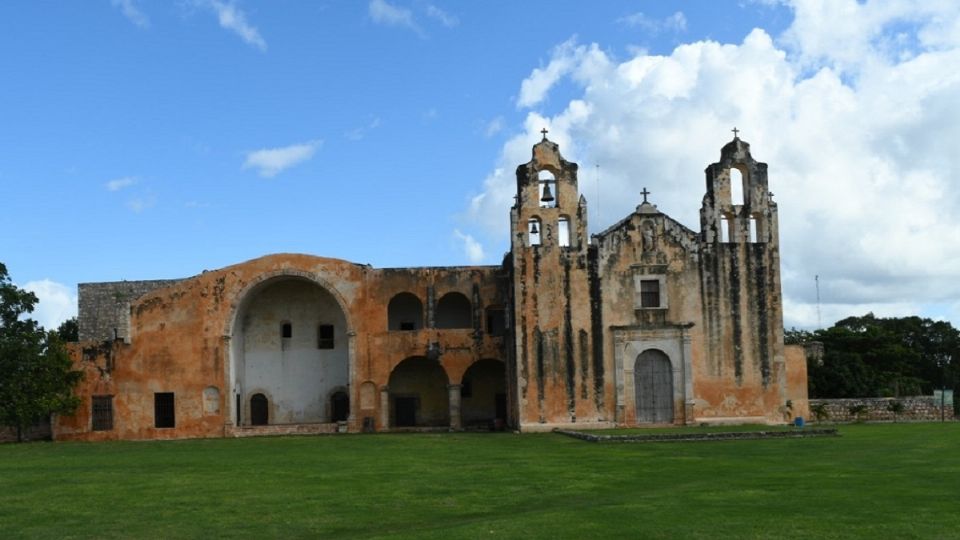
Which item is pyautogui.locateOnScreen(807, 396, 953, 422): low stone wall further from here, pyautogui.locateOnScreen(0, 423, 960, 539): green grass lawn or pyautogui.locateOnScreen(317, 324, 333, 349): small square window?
pyautogui.locateOnScreen(317, 324, 333, 349): small square window

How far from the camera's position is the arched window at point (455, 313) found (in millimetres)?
42312

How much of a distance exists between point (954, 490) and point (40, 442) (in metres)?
31.9

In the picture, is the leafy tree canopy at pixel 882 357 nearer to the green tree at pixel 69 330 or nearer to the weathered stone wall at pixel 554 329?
the weathered stone wall at pixel 554 329

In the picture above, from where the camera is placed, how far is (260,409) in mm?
42375

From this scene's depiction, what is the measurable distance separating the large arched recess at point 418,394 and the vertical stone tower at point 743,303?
11.8 meters

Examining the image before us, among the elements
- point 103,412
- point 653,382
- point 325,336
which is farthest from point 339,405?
point 653,382

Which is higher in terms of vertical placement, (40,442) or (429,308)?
(429,308)

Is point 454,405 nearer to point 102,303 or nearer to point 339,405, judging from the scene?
point 339,405

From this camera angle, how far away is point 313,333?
1674 inches

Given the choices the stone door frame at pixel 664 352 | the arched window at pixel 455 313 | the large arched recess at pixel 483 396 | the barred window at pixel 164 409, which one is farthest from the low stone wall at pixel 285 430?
the stone door frame at pixel 664 352

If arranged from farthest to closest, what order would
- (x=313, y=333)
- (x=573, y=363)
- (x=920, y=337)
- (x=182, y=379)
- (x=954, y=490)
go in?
(x=920, y=337), (x=313, y=333), (x=182, y=379), (x=573, y=363), (x=954, y=490)

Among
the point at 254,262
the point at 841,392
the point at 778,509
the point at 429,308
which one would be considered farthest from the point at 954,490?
the point at 841,392

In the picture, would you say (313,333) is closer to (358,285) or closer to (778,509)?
(358,285)

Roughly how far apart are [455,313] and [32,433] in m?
17.6
